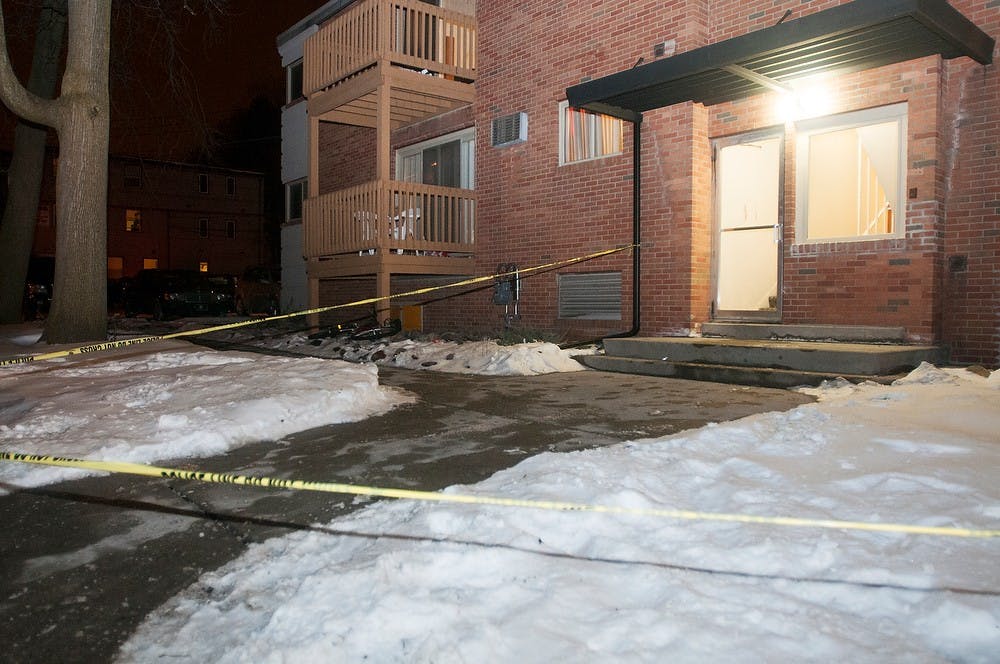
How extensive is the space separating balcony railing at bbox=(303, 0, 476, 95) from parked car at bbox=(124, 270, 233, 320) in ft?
36.3

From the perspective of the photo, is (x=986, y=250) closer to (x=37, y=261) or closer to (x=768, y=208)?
(x=768, y=208)

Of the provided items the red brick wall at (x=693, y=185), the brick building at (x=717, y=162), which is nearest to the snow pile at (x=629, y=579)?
the red brick wall at (x=693, y=185)

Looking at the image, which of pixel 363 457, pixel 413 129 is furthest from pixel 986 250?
pixel 413 129

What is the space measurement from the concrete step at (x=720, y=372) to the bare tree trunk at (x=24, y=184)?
586 inches

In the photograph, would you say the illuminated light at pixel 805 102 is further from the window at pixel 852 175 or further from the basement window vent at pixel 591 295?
the basement window vent at pixel 591 295

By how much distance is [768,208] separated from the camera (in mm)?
9969

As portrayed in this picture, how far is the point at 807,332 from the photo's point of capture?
28.0 feet

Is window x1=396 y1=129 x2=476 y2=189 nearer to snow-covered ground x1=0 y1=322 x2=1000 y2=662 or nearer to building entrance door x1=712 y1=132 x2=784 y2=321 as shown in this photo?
building entrance door x1=712 y1=132 x2=784 y2=321

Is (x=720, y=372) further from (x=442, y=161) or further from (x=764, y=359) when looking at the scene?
(x=442, y=161)

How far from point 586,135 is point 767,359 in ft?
16.4

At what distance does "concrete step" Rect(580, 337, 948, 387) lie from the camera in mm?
7039

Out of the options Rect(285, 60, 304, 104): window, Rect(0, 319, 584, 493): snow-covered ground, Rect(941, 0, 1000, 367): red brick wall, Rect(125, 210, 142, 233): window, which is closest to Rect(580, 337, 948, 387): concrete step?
Rect(941, 0, 1000, 367): red brick wall

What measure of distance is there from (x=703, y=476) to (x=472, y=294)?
9517 millimetres

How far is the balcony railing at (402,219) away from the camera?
39.9ft
